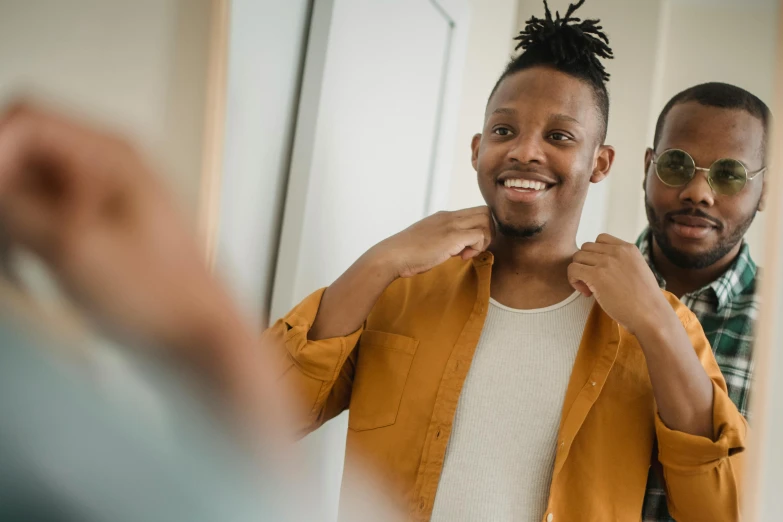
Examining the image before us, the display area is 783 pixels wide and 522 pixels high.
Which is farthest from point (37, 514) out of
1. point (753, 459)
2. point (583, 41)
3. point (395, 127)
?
point (395, 127)

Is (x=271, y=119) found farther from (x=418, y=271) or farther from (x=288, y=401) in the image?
(x=288, y=401)

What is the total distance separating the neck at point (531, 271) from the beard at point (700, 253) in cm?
18

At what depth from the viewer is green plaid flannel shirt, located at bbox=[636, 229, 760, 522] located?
895 millimetres

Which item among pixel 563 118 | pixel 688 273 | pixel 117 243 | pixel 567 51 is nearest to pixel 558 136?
pixel 563 118

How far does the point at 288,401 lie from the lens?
23cm

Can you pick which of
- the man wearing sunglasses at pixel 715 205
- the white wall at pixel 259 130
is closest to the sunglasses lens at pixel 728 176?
the man wearing sunglasses at pixel 715 205

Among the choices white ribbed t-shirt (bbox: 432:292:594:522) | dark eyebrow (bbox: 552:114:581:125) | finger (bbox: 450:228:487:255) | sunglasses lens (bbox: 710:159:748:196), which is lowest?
white ribbed t-shirt (bbox: 432:292:594:522)

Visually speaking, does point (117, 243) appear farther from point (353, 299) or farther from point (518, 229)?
point (518, 229)

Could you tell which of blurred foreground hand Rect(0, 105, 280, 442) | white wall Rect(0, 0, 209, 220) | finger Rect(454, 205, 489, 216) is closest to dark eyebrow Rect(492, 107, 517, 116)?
finger Rect(454, 205, 489, 216)

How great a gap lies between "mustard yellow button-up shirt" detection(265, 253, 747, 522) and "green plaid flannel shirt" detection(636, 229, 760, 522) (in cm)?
9

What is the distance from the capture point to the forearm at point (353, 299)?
856 mm

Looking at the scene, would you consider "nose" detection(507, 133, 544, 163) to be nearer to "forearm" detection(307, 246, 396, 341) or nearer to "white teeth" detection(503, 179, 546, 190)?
"white teeth" detection(503, 179, 546, 190)

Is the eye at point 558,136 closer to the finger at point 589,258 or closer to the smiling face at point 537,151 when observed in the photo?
the smiling face at point 537,151

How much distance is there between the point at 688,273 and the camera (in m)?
1.08
